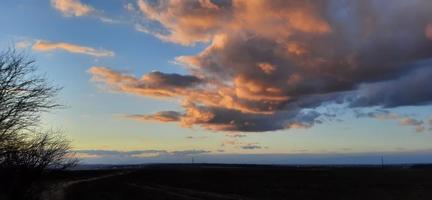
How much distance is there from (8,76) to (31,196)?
9937 mm

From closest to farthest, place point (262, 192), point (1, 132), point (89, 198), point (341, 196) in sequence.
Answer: point (1, 132) → point (89, 198) → point (341, 196) → point (262, 192)

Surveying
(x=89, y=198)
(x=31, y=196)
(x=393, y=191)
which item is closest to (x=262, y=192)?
(x=393, y=191)

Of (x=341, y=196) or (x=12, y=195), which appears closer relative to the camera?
(x=12, y=195)

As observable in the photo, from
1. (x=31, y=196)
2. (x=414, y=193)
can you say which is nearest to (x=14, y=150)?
(x=31, y=196)

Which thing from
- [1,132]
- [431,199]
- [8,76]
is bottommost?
[431,199]

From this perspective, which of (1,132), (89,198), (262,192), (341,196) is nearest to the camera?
(1,132)

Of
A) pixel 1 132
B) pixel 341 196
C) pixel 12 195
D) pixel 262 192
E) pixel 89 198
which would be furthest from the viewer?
pixel 262 192

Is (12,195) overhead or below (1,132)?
below

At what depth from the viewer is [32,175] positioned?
30875 mm

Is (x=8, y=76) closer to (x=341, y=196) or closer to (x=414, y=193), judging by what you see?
(x=341, y=196)

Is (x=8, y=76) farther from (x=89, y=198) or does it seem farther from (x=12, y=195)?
(x=89, y=198)

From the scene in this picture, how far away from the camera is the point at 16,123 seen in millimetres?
25219

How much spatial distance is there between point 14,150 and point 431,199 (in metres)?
46.0

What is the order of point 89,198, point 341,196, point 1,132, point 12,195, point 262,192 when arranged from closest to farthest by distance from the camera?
point 1,132 → point 12,195 → point 89,198 → point 341,196 → point 262,192
